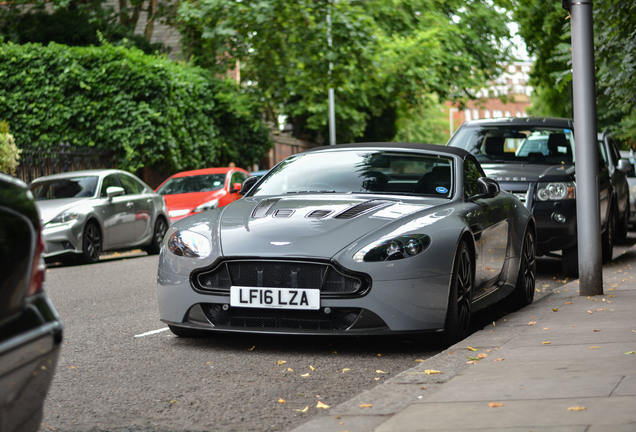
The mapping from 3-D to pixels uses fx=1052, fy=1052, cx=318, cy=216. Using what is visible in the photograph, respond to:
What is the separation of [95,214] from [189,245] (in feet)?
31.5

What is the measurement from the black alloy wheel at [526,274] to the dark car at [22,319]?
592 cm

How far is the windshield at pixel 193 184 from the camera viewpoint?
21.5 meters

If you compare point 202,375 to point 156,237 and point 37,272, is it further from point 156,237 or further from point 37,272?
point 156,237

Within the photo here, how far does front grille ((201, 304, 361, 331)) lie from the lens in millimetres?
6473

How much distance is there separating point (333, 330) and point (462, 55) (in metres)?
Answer: 31.9

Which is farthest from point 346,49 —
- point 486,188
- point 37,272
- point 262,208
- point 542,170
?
point 37,272

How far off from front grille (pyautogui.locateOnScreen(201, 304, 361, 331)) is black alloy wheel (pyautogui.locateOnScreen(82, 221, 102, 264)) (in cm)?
945

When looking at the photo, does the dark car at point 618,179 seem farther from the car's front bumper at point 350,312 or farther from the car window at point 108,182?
the car's front bumper at point 350,312

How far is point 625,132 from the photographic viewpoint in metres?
32.1

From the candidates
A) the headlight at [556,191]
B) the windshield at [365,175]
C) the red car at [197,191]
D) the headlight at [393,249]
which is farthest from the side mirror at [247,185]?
the red car at [197,191]

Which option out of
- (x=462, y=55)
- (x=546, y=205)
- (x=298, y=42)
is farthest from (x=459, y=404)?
(x=462, y=55)

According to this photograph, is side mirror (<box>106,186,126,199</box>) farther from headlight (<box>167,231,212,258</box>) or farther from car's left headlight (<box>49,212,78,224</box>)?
headlight (<box>167,231,212,258</box>)

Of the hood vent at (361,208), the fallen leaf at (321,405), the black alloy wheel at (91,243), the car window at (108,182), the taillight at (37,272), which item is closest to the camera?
the taillight at (37,272)

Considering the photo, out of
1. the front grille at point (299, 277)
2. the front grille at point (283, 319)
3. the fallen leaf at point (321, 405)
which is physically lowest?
the fallen leaf at point (321, 405)
